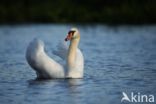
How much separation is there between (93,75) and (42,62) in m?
1.87

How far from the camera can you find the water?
692 inches

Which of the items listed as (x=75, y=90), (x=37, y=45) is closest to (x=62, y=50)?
(x=37, y=45)

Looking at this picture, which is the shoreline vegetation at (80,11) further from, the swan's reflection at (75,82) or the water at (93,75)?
the swan's reflection at (75,82)

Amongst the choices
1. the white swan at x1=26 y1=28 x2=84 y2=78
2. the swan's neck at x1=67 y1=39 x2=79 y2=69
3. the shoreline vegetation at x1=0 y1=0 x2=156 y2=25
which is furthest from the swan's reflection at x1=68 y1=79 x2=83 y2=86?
the shoreline vegetation at x1=0 y1=0 x2=156 y2=25

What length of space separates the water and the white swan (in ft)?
0.75

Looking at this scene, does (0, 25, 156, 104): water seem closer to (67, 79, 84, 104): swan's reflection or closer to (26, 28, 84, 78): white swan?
(67, 79, 84, 104): swan's reflection

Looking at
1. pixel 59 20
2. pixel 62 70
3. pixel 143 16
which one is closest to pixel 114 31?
pixel 143 16

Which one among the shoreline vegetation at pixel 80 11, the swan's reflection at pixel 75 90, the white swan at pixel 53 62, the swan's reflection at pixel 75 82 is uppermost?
the shoreline vegetation at pixel 80 11

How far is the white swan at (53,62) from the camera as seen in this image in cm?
2008

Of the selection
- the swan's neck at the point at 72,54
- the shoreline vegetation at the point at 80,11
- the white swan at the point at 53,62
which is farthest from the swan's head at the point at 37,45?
the shoreline vegetation at the point at 80,11

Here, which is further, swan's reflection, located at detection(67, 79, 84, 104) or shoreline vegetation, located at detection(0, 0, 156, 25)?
shoreline vegetation, located at detection(0, 0, 156, 25)

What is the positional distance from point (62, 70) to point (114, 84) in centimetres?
162

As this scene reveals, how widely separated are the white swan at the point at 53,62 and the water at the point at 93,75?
230 millimetres

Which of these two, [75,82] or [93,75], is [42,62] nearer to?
[75,82]
